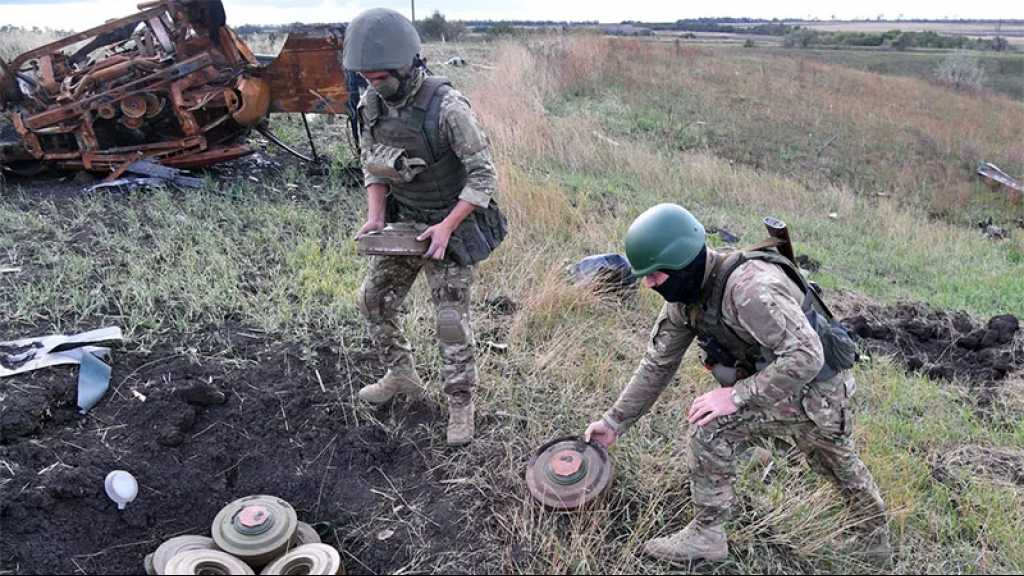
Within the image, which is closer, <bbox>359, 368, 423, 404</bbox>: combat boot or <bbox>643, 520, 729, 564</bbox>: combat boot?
<bbox>643, 520, 729, 564</bbox>: combat boot

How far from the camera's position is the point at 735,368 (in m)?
2.57

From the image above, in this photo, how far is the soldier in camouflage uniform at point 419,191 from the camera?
111 inches

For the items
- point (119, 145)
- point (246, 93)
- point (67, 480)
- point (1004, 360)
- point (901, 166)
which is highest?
point (246, 93)

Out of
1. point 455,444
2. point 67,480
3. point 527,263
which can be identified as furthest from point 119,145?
point 455,444

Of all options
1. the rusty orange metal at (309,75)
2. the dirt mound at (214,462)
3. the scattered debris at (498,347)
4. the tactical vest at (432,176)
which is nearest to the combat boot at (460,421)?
the dirt mound at (214,462)

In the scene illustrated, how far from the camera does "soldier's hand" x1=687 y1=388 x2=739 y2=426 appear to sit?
2.34 metres

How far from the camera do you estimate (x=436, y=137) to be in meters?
2.96

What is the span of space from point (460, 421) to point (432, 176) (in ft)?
3.83

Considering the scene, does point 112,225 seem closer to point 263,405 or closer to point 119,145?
point 119,145

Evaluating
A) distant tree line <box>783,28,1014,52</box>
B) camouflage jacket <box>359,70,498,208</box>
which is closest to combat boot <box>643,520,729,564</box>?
camouflage jacket <box>359,70,498,208</box>

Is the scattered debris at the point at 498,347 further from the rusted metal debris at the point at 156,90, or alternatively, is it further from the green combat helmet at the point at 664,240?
the rusted metal debris at the point at 156,90

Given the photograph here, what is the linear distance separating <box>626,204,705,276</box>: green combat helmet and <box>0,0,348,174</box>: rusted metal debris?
510 centimetres

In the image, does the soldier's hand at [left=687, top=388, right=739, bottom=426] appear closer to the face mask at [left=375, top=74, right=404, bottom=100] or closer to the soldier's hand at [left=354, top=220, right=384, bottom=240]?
the soldier's hand at [left=354, top=220, right=384, bottom=240]

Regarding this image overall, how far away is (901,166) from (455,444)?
15419 mm
